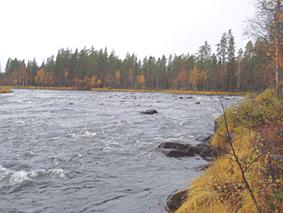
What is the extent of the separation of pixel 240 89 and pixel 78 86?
52251 mm

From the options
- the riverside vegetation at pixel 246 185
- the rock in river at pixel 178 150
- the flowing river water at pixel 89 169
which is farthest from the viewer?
the rock in river at pixel 178 150

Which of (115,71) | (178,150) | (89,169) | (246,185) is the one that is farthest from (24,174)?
(115,71)

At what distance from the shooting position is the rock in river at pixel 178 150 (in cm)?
1523

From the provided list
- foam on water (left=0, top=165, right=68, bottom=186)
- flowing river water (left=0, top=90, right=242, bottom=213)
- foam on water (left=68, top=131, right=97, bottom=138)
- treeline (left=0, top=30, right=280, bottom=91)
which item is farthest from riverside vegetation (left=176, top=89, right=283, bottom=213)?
treeline (left=0, top=30, right=280, bottom=91)

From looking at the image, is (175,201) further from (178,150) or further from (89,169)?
(178,150)

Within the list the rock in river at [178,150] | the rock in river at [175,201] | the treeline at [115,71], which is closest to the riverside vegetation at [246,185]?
the rock in river at [175,201]

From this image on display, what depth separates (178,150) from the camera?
15.5 m

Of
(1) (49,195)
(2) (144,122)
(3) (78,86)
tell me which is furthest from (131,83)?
(1) (49,195)

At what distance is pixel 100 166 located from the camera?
44.8 ft

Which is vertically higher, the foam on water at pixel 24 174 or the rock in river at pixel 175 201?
the rock in river at pixel 175 201

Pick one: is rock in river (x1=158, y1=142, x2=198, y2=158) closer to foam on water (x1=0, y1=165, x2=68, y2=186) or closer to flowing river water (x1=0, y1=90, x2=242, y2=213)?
flowing river water (x1=0, y1=90, x2=242, y2=213)

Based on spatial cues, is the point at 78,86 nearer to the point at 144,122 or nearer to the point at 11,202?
the point at 144,122

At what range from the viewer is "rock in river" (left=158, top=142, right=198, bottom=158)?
15.2 m

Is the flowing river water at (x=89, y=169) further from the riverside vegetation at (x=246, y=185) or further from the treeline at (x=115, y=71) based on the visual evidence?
the treeline at (x=115, y=71)
